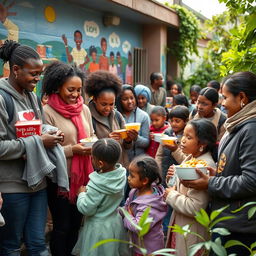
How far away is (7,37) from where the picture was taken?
588cm

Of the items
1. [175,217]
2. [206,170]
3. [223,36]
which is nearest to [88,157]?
[175,217]

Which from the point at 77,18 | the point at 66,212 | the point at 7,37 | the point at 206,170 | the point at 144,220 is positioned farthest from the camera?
the point at 77,18

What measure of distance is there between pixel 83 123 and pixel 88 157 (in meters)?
0.33

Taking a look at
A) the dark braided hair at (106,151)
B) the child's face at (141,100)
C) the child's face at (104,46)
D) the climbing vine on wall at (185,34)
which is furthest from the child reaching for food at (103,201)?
the climbing vine on wall at (185,34)

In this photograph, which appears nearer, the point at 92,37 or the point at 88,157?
the point at 88,157

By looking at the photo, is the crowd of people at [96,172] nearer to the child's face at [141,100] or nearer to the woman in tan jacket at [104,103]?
the woman in tan jacket at [104,103]

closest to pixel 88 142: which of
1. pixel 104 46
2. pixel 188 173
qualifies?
pixel 188 173

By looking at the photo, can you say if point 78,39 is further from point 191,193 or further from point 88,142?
point 191,193

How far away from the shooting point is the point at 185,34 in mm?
11836

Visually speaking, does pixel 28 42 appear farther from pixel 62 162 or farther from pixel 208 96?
pixel 62 162

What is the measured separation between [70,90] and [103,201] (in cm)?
106

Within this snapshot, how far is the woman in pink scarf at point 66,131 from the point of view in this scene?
3.67 metres

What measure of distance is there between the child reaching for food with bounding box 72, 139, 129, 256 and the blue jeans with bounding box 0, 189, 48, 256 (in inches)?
13.6

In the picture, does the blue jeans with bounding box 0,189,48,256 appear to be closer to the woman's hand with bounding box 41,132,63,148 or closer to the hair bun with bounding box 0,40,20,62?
the woman's hand with bounding box 41,132,63,148
